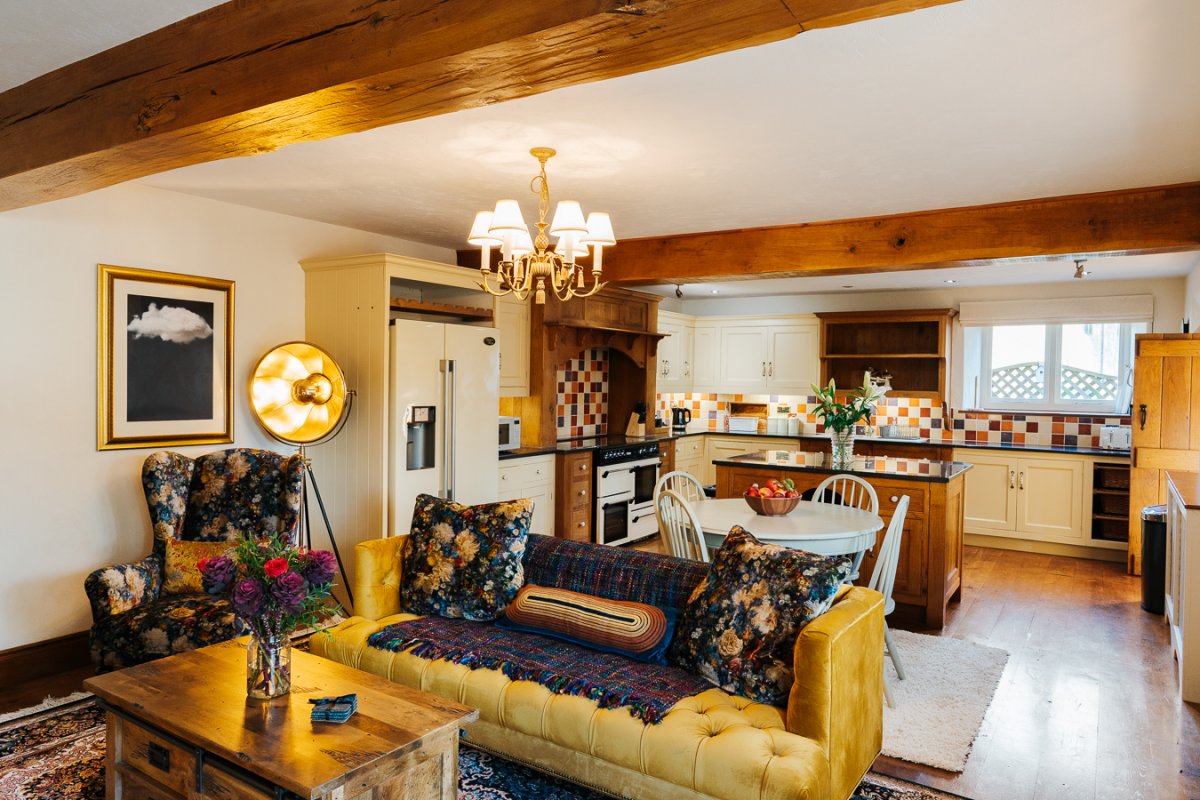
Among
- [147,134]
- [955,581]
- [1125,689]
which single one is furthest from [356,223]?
[1125,689]

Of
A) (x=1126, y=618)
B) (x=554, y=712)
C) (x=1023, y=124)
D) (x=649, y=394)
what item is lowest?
(x=1126, y=618)

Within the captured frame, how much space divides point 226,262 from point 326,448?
121 cm

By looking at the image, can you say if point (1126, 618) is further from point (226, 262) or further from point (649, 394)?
point (226, 262)

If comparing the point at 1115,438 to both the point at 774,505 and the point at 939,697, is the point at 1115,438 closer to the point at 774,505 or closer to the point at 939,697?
the point at 939,697

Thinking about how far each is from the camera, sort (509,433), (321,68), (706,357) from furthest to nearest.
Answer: (706,357) → (509,433) → (321,68)

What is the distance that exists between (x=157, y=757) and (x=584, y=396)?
17.6 feet

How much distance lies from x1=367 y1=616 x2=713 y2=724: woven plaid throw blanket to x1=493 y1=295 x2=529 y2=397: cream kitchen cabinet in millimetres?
2680

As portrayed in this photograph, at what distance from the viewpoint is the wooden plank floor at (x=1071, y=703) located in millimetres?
2750

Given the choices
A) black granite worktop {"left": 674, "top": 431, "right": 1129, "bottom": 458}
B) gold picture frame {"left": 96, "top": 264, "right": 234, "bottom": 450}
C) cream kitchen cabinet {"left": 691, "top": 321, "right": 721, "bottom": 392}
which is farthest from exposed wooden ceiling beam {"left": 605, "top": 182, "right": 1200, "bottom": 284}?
cream kitchen cabinet {"left": 691, "top": 321, "right": 721, "bottom": 392}

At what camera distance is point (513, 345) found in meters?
5.67

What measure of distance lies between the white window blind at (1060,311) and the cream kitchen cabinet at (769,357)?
146cm

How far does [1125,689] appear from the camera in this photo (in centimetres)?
362

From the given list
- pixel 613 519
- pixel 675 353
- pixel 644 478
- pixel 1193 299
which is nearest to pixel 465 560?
pixel 613 519

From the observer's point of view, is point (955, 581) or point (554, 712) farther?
point (955, 581)
